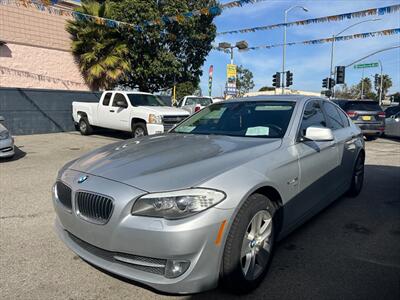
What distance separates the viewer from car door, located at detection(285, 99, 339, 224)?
3715 mm

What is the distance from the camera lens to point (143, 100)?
13648 mm

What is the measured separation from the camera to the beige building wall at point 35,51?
665 inches

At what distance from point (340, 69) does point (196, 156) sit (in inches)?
→ 1117

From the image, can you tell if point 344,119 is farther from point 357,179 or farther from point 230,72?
point 230,72

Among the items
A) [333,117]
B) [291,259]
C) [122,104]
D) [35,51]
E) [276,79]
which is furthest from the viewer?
[276,79]

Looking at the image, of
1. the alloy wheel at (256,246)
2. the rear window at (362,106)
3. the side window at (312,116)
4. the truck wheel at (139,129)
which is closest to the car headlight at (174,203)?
the alloy wheel at (256,246)

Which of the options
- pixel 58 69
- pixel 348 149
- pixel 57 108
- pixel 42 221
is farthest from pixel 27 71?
pixel 348 149

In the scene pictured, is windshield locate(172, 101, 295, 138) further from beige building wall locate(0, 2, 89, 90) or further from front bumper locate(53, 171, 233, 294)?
beige building wall locate(0, 2, 89, 90)

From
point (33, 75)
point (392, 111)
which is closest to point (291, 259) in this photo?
point (392, 111)

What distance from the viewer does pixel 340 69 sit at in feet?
94.0

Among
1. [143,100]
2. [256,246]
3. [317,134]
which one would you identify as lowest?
[256,246]

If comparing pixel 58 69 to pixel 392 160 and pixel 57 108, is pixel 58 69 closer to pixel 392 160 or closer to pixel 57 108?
pixel 57 108

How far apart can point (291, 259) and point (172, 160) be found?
1601 mm

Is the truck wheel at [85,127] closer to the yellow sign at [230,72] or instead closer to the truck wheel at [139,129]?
the truck wheel at [139,129]
